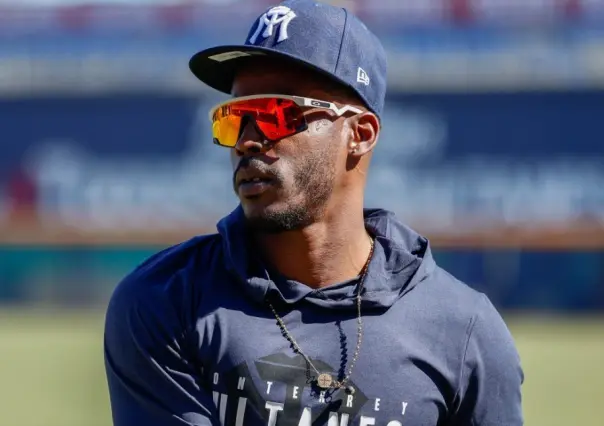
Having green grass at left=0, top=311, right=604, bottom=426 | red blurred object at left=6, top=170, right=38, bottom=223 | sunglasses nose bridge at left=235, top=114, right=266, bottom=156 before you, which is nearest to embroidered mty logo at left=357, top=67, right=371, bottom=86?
sunglasses nose bridge at left=235, top=114, right=266, bottom=156

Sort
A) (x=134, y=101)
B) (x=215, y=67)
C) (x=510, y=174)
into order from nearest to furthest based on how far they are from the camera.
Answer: (x=215, y=67) < (x=510, y=174) < (x=134, y=101)

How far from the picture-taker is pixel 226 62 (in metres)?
3.08

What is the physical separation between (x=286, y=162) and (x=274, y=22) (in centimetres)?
36

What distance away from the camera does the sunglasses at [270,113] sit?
294 cm

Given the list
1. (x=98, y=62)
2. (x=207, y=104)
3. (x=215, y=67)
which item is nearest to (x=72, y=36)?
(x=98, y=62)

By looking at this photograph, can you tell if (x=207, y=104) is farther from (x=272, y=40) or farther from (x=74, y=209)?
(x=272, y=40)

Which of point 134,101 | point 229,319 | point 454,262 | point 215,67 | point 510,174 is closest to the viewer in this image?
point 229,319

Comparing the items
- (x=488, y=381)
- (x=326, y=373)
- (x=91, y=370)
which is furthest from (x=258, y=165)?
(x=91, y=370)

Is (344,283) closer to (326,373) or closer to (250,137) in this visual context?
(326,373)

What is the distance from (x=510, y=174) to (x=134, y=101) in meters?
8.67

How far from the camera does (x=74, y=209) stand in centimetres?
2570

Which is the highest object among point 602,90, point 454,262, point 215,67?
point 602,90

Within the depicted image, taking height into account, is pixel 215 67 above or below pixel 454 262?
above

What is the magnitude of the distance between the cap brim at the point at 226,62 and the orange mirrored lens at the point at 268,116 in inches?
4.5
